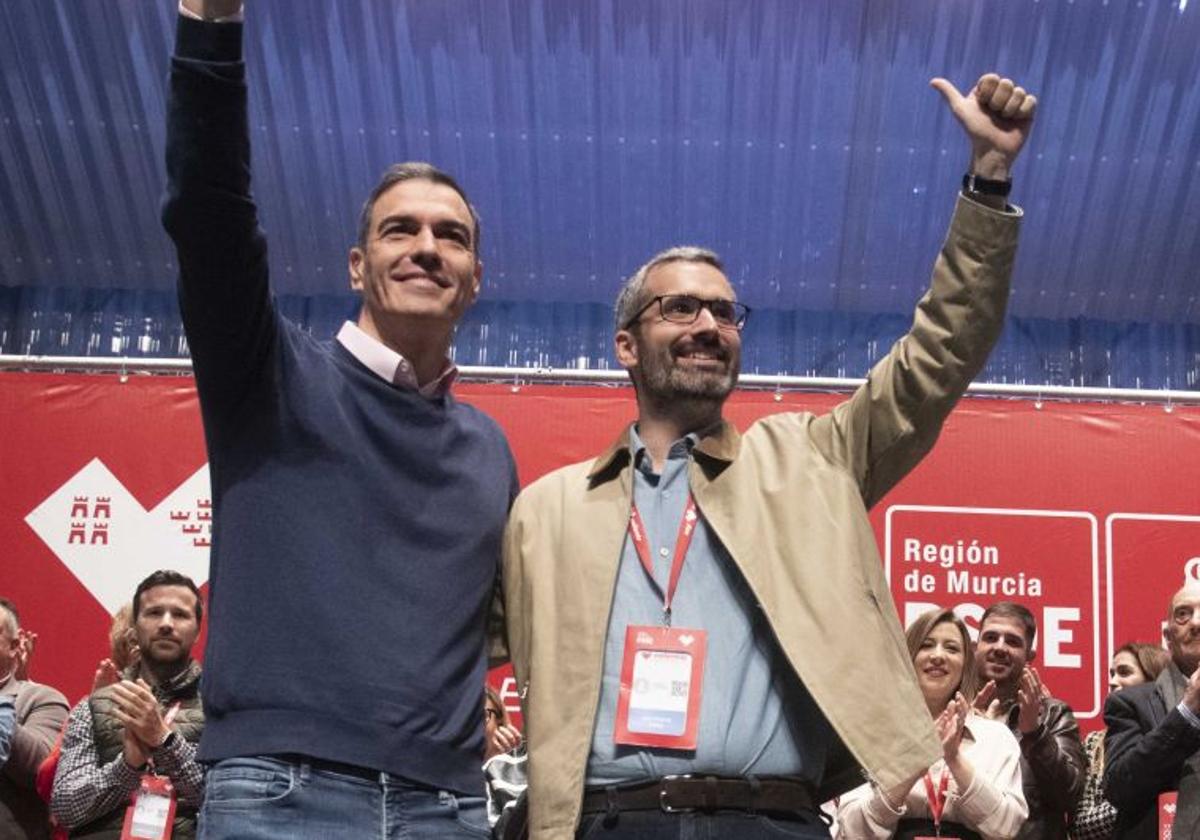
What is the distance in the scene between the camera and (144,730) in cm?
Result: 392

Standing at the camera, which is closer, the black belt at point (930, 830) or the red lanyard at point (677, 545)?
the red lanyard at point (677, 545)

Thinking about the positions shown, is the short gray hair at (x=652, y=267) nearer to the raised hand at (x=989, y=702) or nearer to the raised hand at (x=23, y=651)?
the raised hand at (x=989, y=702)

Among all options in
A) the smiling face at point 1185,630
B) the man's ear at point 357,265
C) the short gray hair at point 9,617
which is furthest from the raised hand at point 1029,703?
the short gray hair at point 9,617

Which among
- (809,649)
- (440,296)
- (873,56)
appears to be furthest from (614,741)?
(873,56)

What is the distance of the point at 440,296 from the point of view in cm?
220

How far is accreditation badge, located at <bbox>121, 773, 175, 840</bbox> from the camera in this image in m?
4.01

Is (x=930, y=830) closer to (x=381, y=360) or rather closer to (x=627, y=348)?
(x=627, y=348)

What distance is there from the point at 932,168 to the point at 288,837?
468 cm

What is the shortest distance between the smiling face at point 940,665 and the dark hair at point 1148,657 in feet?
2.45

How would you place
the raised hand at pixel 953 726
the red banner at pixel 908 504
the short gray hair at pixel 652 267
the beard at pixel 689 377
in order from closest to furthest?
the beard at pixel 689 377 → the short gray hair at pixel 652 267 → the raised hand at pixel 953 726 → the red banner at pixel 908 504

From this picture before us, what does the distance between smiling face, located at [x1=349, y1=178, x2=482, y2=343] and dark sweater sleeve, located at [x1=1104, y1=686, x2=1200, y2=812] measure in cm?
255

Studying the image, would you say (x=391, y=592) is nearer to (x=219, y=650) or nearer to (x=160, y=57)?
(x=219, y=650)

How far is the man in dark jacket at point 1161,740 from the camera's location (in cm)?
401

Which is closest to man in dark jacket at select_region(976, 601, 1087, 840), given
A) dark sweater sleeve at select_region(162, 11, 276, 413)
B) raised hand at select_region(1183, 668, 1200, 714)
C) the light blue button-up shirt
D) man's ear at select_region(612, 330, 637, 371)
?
raised hand at select_region(1183, 668, 1200, 714)
